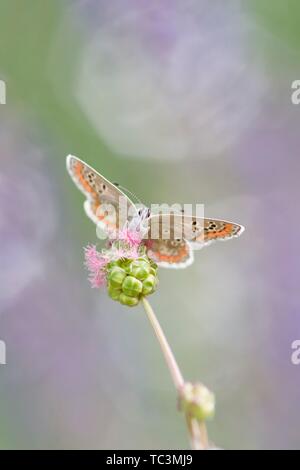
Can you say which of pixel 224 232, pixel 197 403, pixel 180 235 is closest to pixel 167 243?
pixel 180 235

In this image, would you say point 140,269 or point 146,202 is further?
point 146,202

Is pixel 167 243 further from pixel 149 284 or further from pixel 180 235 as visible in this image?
pixel 149 284

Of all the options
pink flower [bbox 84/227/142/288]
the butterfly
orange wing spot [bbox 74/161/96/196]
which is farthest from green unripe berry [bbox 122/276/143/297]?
orange wing spot [bbox 74/161/96/196]

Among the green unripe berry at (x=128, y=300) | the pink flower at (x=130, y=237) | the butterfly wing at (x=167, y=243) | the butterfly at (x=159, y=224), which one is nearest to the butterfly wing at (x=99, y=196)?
the butterfly at (x=159, y=224)

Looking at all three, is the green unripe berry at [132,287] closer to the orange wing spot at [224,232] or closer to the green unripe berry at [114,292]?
the green unripe berry at [114,292]

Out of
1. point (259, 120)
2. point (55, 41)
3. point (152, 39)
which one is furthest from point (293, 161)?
point (55, 41)

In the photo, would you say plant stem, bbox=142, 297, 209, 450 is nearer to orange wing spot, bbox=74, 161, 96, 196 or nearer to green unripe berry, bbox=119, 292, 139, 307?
green unripe berry, bbox=119, 292, 139, 307
